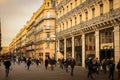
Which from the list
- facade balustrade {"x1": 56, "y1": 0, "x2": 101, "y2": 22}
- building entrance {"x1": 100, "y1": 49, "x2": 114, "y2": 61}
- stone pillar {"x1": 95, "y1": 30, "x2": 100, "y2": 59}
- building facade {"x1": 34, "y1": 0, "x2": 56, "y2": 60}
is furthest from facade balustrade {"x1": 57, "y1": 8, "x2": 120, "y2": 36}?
building facade {"x1": 34, "y1": 0, "x2": 56, "y2": 60}

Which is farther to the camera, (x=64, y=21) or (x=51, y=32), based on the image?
(x=51, y=32)

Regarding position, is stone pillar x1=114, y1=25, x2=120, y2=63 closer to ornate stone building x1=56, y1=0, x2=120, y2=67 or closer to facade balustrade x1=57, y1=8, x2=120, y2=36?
ornate stone building x1=56, y1=0, x2=120, y2=67

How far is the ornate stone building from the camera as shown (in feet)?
117

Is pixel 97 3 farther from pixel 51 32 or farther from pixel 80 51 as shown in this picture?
pixel 51 32

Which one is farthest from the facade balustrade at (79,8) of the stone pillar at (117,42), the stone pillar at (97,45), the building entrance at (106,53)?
the stone pillar at (117,42)

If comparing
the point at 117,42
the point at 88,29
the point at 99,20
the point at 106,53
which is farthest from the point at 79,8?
the point at 117,42

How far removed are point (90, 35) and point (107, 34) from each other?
6492mm

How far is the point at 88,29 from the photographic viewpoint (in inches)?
1718

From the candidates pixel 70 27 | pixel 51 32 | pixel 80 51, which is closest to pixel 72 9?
pixel 70 27

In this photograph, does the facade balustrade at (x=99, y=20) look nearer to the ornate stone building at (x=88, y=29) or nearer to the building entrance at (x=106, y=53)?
the ornate stone building at (x=88, y=29)

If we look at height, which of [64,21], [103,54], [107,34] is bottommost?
[103,54]

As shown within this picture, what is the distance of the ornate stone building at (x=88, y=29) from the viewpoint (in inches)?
1404

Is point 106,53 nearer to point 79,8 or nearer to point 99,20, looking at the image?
point 99,20

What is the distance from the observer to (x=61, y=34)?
61062mm
